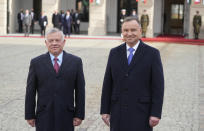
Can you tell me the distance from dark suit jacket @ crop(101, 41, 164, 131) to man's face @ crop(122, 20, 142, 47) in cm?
12

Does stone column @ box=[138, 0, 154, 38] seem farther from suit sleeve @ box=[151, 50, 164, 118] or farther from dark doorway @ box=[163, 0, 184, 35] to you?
suit sleeve @ box=[151, 50, 164, 118]

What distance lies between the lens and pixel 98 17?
3531 cm

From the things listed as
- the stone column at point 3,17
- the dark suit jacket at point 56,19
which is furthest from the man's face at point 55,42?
the stone column at point 3,17

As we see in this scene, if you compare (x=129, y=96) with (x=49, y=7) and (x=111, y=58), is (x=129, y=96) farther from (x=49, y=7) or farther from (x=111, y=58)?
(x=49, y=7)

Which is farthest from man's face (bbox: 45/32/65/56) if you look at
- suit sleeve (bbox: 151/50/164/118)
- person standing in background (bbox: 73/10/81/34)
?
person standing in background (bbox: 73/10/81/34)

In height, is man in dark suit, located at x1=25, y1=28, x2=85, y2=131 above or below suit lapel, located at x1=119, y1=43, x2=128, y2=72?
below

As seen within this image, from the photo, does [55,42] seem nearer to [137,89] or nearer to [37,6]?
[137,89]

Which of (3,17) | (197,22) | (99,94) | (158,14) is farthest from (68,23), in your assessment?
(99,94)

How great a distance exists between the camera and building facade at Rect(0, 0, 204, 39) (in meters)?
35.3

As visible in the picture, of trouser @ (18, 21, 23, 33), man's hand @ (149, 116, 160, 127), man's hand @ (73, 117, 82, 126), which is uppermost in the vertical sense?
trouser @ (18, 21, 23, 33)

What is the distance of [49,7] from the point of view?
35.4m

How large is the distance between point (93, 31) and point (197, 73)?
22284 millimetres

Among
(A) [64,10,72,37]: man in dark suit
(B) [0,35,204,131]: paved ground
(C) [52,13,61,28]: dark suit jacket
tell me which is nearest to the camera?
(B) [0,35,204,131]: paved ground

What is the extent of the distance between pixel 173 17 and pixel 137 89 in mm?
36891
